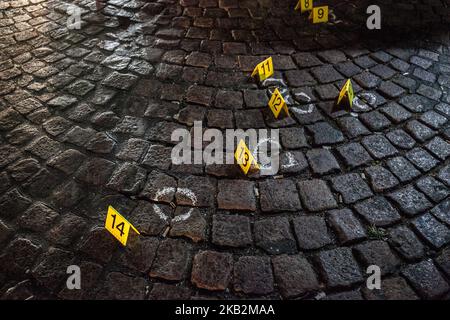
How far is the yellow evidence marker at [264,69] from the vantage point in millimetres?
3170

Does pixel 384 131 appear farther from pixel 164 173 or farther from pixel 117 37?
pixel 117 37

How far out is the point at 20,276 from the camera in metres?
1.89

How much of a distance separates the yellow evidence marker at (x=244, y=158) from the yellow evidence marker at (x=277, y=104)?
627 millimetres

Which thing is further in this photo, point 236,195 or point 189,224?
point 236,195

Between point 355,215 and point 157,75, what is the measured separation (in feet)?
8.02

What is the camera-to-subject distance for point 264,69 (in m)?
3.21

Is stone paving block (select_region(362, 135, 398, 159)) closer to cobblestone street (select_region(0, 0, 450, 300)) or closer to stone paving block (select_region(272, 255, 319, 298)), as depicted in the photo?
cobblestone street (select_region(0, 0, 450, 300))

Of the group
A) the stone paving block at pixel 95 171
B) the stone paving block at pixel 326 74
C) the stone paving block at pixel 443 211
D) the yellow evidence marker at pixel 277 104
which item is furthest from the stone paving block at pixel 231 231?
the stone paving block at pixel 326 74

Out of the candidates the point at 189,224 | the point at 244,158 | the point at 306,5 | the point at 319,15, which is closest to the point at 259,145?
the point at 244,158

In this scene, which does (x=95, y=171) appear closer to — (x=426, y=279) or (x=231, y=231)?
(x=231, y=231)

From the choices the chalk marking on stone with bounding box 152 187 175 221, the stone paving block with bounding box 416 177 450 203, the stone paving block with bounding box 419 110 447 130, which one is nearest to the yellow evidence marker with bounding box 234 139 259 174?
the chalk marking on stone with bounding box 152 187 175 221

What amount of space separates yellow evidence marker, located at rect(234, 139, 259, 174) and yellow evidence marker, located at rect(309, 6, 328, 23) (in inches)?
104

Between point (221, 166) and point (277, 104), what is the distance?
34.6 inches
